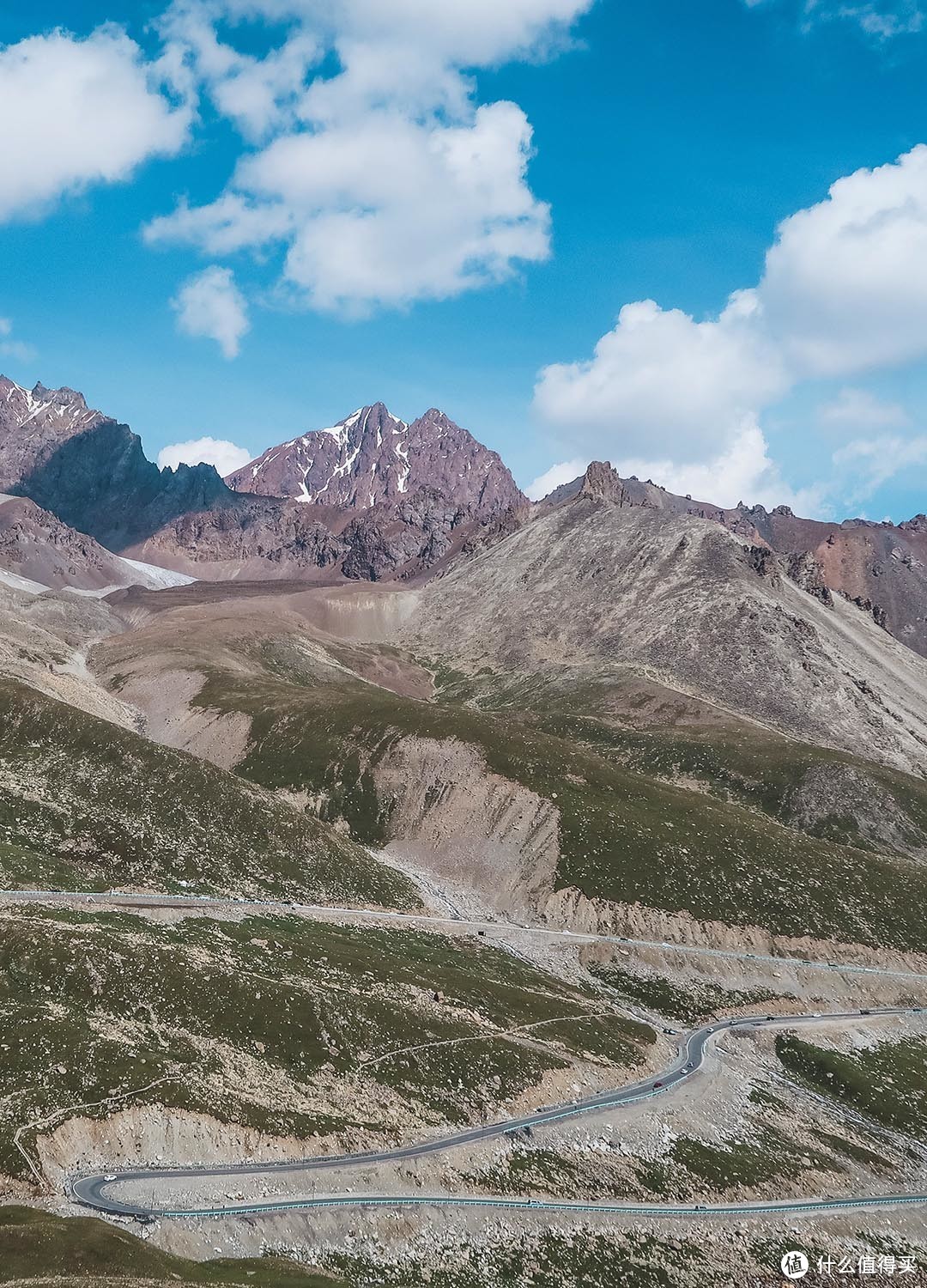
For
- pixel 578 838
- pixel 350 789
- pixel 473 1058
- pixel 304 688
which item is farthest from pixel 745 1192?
pixel 304 688

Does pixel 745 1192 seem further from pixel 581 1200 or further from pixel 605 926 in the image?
pixel 605 926

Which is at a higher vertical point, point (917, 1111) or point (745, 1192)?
point (917, 1111)

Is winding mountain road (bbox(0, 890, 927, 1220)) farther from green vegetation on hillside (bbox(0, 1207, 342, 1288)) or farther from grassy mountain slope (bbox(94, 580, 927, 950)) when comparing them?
grassy mountain slope (bbox(94, 580, 927, 950))

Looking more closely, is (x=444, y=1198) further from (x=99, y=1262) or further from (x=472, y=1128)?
(x=99, y=1262)

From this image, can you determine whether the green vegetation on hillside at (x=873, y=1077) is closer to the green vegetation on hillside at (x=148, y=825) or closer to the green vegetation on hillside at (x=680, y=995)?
the green vegetation on hillside at (x=680, y=995)

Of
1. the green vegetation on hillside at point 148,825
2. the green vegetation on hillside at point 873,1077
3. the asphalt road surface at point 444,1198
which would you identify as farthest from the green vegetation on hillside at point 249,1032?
the green vegetation on hillside at point 148,825

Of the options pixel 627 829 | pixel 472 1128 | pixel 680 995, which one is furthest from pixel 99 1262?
pixel 627 829
